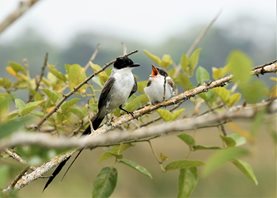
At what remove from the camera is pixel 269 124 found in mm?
789

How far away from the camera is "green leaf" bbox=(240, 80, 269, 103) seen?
0.81 meters

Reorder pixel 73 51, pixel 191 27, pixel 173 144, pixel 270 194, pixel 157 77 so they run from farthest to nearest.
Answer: pixel 191 27
pixel 73 51
pixel 173 144
pixel 270 194
pixel 157 77

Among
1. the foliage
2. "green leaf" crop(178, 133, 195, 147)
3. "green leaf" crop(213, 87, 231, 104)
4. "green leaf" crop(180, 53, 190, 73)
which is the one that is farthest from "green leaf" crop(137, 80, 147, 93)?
"green leaf" crop(178, 133, 195, 147)

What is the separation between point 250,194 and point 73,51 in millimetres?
38754

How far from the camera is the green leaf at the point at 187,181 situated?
5.95 ft

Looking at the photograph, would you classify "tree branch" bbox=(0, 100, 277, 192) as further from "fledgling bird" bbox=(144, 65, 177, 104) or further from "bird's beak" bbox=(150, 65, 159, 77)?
"bird's beak" bbox=(150, 65, 159, 77)

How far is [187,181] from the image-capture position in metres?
1.84

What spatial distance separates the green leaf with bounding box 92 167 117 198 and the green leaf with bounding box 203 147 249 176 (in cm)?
98

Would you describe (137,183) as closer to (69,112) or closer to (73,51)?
(69,112)

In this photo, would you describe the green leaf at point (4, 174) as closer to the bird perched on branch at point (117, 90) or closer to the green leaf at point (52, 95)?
the green leaf at point (52, 95)

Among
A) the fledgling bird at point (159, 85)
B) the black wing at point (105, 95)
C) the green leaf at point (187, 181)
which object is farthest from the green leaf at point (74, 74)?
the fledgling bird at point (159, 85)

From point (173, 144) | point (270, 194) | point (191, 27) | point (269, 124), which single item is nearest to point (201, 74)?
point (269, 124)

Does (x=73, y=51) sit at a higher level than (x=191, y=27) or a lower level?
higher

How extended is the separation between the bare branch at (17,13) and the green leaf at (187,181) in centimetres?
103
